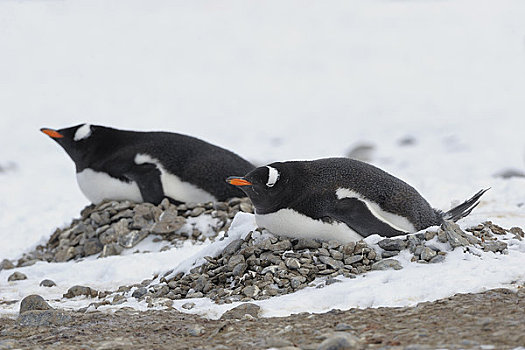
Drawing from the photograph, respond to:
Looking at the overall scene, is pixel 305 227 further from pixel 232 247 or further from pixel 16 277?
pixel 16 277

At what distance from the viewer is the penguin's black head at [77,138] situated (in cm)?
815

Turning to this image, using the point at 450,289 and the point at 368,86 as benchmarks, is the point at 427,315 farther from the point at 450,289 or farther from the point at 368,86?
the point at 368,86

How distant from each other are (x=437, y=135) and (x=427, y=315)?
1645cm

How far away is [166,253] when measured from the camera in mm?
6715

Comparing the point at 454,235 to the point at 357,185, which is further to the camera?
the point at 357,185

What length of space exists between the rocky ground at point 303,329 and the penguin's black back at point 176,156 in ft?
11.5

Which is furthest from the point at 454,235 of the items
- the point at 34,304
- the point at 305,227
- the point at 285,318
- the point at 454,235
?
the point at 34,304

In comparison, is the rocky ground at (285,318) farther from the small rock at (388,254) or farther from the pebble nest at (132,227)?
the pebble nest at (132,227)

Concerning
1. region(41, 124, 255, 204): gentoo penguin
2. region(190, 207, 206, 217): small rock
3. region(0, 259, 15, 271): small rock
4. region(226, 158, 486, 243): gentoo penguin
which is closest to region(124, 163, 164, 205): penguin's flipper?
region(41, 124, 255, 204): gentoo penguin

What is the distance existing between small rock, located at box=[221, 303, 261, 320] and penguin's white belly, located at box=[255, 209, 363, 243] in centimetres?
110

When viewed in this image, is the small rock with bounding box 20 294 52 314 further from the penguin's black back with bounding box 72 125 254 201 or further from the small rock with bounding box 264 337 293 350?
the penguin's black back with bounding box 72 125 254 201

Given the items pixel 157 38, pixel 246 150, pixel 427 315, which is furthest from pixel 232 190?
pixel 157 38

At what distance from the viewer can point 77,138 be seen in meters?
8.17

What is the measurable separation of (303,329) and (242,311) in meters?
0.55
